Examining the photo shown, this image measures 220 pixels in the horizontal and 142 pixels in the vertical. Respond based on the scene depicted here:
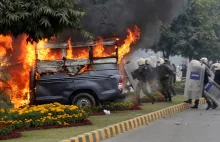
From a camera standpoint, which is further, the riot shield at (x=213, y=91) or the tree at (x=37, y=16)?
the riot shield at (x=213, y=91)

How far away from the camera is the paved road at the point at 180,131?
10.6m

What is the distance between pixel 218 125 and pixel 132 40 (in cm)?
646

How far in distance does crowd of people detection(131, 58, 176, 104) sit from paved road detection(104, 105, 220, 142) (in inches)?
115

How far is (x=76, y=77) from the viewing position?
49.3ft

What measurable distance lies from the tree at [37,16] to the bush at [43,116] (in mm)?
1912

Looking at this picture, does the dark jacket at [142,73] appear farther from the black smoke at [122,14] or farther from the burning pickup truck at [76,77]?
the burning pickup truck at [76,77]

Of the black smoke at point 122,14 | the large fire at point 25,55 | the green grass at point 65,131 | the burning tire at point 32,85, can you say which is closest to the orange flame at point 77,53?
the large fire at point 25,55

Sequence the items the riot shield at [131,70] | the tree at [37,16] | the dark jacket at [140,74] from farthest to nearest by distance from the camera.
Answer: the riot shield at [131,70] < the dark jacket at [140,74] < the tree at [37,16]

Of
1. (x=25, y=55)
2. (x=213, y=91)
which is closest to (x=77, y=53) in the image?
(x=25, y=55)

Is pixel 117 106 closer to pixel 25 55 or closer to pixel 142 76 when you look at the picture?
pixel 142 76

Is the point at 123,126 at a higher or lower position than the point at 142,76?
lower

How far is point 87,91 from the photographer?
15086 millimetres

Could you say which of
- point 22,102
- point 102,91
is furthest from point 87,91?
point 22,102

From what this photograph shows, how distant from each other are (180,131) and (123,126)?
134 centimetres
